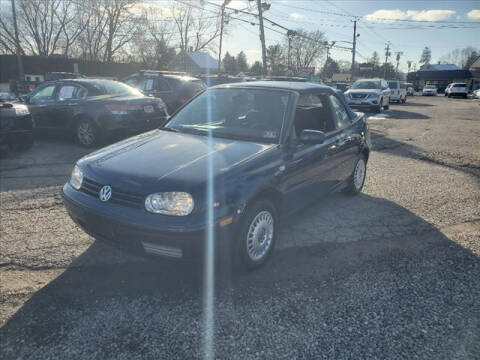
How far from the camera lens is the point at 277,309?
283 centimetres

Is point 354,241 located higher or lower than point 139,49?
lower

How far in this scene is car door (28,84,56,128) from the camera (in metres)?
8.54

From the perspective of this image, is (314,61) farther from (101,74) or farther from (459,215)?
(459,215)

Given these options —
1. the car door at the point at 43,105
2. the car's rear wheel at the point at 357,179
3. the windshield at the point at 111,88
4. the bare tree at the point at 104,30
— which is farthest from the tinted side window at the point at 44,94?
the bare tree at the point at 104,30

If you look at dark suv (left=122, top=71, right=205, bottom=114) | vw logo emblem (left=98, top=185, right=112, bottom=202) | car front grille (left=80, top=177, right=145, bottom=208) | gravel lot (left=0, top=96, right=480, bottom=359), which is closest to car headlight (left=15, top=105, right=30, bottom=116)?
gravel lot (left=0, top=96, right=480, bottom=359)

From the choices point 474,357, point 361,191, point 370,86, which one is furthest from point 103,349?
point 370,86

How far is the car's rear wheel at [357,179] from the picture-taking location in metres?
5.36

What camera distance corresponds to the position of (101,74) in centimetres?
3316

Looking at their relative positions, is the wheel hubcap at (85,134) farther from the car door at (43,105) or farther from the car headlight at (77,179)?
the car headlight at (77,179)

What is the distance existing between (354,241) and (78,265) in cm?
287

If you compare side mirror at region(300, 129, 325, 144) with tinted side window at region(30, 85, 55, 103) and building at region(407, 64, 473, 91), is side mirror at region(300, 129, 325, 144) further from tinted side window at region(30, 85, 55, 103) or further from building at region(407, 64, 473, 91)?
building at region(407, 64, 473, 91)

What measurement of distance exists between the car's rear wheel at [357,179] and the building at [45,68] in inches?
991

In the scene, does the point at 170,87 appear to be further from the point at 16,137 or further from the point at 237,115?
the point at 237,115

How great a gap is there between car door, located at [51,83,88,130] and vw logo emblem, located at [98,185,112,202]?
5.96 metres
